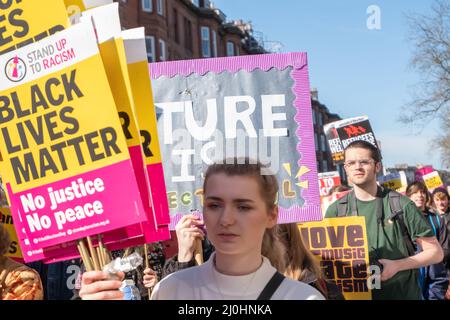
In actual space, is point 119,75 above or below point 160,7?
below

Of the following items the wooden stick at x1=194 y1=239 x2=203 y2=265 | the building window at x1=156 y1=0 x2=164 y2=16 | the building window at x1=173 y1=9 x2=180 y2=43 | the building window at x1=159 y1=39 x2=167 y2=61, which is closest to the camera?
the wooden stick at x1=194 y1=239 x2=203 y2=265

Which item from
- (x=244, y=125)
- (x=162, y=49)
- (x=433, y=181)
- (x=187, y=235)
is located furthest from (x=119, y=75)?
(x=162, y=49)

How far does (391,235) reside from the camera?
4.00 metres

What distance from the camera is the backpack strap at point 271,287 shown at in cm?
195

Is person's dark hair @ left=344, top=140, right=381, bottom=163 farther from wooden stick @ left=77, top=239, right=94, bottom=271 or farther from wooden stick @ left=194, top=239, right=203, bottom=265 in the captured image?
wooden stick @ left=77, top=239, right=94, bottom=271

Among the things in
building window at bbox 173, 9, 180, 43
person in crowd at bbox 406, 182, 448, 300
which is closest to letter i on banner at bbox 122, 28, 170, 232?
person in crowd at bbox 406, 182, 448, 300

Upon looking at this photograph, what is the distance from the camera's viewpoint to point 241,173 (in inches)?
80.3

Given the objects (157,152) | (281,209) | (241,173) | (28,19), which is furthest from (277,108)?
(28,19)

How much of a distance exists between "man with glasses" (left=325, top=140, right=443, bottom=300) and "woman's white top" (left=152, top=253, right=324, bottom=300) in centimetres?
203

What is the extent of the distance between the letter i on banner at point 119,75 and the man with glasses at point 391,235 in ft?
7.02

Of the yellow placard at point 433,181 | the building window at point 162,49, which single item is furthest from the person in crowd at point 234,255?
the building window at point 162,49

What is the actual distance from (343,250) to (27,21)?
106 inches

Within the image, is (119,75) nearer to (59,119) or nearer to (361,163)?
(59,119)

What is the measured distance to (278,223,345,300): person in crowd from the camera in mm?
3135
